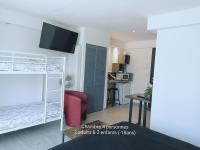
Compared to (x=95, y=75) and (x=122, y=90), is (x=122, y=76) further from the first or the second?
(x=95, y=75)

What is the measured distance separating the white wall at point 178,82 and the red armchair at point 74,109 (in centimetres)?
153

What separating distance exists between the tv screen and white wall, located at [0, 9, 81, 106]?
1.08ft

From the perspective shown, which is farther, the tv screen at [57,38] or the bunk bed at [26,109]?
the tv screen at [57,38]

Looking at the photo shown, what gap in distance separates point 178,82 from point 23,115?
9.19 feet

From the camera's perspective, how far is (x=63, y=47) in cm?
405

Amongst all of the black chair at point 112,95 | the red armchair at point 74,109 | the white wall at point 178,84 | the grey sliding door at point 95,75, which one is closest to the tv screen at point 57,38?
the grey sliding door at point 95,75

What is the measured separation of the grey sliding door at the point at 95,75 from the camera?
4637 mm

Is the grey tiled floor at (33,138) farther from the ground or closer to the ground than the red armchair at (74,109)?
closer to the ground

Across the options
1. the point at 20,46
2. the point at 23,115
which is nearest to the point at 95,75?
the point at 20,46

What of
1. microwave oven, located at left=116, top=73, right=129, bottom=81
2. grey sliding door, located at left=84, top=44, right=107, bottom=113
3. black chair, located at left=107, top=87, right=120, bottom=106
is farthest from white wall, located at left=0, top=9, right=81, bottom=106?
microwave oven, located at left=116, top=73, right=129, bottom=81

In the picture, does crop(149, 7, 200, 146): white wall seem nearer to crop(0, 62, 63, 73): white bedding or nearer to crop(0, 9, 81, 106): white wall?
crop(0, 62, 63, 73): white bedding

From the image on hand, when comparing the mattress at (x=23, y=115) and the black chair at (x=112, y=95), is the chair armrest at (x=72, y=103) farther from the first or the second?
the black chair at (x=112, y=95)

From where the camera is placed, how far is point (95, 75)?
4.88 meters

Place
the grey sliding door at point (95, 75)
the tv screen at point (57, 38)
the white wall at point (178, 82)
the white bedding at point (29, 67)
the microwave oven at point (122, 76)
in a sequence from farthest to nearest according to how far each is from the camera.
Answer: the microwave oven at point (122, 76), the grey sliding door at point (95, 75), the tv screen at point (57, 38), the white wall at point (178, 82), the white bedding at point (29, 67)
